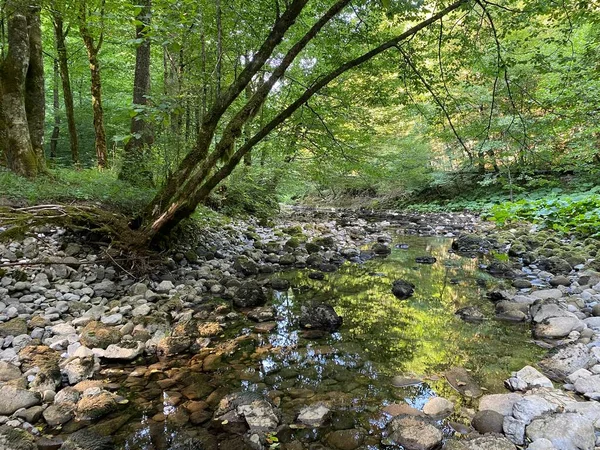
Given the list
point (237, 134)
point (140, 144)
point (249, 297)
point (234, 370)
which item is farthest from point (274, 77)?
point (140, 144)

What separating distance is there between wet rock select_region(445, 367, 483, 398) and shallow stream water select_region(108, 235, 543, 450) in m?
0.06

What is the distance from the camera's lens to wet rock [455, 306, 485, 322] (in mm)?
4184

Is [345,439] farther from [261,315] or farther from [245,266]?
[245,266]

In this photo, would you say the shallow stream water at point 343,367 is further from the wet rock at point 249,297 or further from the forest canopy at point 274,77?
the forest canopy at point 274,77

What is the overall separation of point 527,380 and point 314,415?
68.0 inches

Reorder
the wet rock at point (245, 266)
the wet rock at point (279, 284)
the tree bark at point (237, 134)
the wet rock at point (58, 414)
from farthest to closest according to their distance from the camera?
the wet rock at point (245, 266)
the wet rock at point (279, 284)
the tree bark at point (237, 134)
the wet rock at point (58, 414)

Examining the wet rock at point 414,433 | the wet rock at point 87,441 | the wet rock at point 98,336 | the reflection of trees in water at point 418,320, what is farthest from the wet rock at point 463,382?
the wet rock at point 98,336

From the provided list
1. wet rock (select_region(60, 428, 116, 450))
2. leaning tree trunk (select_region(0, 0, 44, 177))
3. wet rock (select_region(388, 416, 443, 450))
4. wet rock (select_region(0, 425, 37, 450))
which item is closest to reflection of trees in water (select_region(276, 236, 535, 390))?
wet rock (select_region(388, 416, 443, 450))

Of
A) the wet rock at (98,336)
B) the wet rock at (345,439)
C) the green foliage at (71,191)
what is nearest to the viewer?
the wet rock at (345,439)

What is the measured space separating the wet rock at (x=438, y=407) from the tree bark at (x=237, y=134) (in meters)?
3.39

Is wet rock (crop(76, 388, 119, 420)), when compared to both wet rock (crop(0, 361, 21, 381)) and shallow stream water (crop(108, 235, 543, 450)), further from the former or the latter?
wet rock (crop(0, 361, 21, 381))

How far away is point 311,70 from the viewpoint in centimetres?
784

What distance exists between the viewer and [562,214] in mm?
8516

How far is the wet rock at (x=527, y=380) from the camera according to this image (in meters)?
2.69
